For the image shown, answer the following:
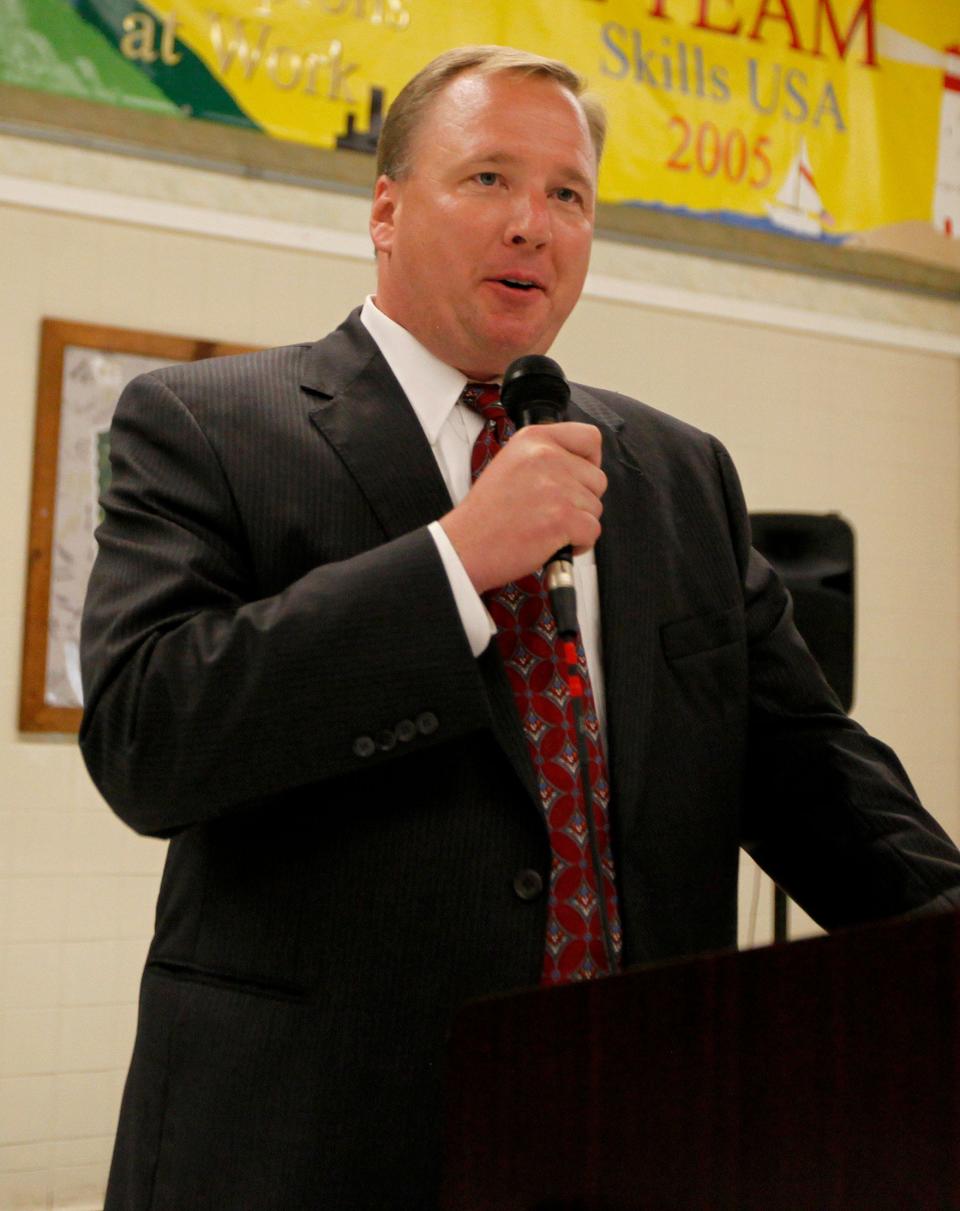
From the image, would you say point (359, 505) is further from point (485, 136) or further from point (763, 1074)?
point (763, 1074)

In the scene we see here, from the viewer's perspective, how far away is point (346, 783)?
1.11m

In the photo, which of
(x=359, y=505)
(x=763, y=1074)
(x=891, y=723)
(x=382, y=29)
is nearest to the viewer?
(x=763, y=1074)

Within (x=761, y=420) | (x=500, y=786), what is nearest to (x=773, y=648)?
(x=500, y=786)

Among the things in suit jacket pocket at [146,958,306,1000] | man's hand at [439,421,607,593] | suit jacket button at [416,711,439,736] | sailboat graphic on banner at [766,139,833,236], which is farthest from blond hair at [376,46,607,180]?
sailboat graphic on banner at [766,139,833,236]

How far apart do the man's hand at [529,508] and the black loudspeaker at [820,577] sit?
2271 mm

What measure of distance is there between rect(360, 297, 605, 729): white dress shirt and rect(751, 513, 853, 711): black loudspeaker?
2.02 m

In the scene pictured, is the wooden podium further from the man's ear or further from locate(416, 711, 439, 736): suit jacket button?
the man's ear

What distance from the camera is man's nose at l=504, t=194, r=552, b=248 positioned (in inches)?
52.0

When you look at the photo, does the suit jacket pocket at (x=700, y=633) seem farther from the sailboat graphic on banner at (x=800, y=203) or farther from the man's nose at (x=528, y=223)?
the sailboat graphic on banner at (x=800, y=203)

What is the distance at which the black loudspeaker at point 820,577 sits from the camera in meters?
3.24

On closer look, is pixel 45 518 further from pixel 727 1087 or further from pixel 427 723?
pixel 727 1087

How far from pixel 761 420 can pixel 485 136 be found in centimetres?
331

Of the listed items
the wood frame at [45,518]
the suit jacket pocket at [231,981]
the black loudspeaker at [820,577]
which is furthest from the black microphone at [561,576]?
the wood frame at [45,518]

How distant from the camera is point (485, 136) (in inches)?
53.6
